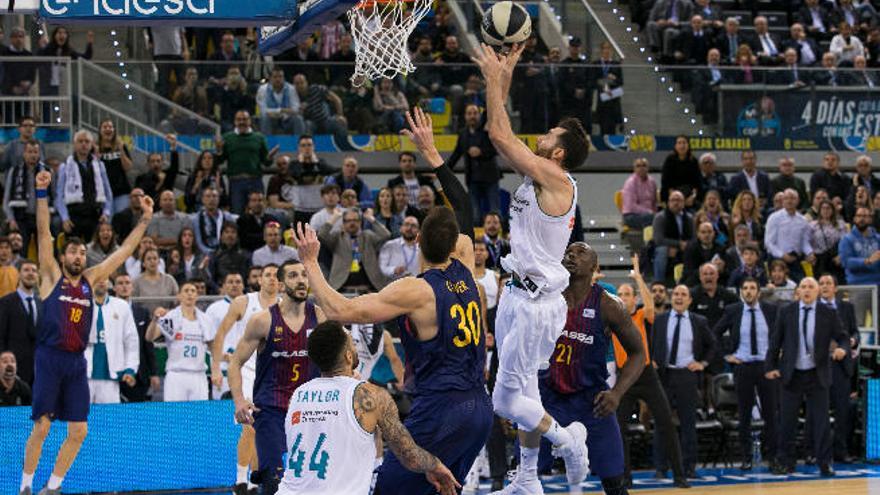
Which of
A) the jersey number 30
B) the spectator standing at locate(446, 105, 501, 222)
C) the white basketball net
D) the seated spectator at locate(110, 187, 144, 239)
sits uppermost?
the white basketball net

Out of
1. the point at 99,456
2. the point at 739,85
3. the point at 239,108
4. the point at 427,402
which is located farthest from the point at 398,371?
the point at 739,85

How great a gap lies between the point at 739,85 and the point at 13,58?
1100 cm

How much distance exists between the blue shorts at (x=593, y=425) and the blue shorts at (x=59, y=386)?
499 cm

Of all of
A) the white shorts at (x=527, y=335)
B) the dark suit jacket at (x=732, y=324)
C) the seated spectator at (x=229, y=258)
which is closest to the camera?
the white shorts at (x=527, y=335)

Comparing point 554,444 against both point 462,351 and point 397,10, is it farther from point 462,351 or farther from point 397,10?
point 397,10

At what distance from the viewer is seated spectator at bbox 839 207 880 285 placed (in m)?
21.3

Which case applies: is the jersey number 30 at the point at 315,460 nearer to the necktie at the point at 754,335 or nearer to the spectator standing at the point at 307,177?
the necktie at the point at 754,335

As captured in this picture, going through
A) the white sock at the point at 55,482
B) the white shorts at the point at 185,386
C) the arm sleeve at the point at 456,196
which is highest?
the arm sleeve at the point at 456,196

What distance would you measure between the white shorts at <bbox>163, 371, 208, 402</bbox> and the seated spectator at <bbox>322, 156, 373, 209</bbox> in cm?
419

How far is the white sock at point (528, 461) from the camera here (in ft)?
37.1

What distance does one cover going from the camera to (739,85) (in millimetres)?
24656

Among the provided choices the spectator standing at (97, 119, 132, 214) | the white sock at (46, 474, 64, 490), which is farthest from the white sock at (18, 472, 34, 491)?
the spectator standing at (97, 119, 132, 214)

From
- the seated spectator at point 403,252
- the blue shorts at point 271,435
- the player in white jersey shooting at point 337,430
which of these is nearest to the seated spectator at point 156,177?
the seated spectator at point 403,252

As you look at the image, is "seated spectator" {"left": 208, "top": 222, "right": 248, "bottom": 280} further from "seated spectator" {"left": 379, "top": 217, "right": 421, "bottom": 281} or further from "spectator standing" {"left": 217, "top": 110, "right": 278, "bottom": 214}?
"spectator standing" {"left": 217, "top": 110, "right": 278, "bottom": 214}
